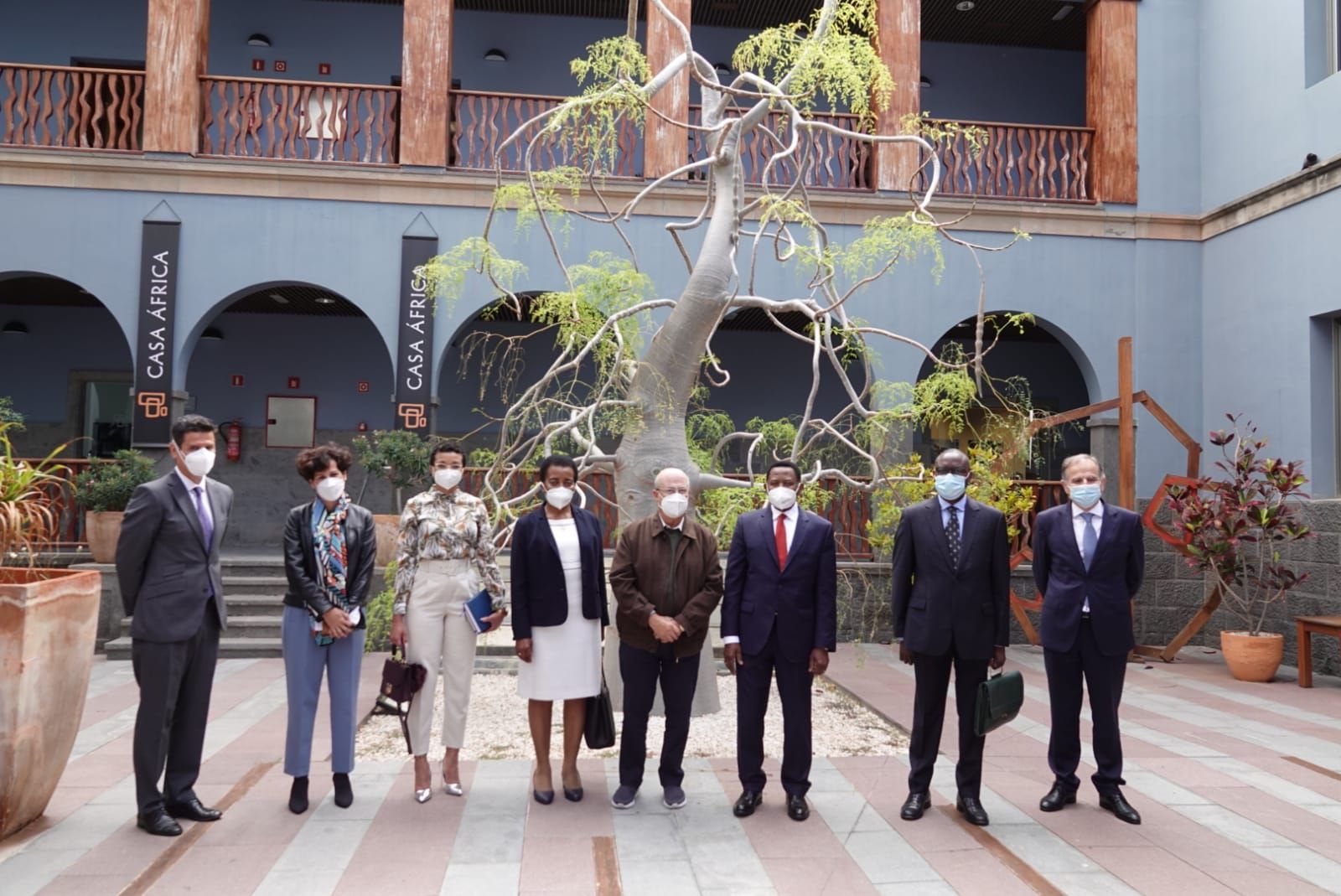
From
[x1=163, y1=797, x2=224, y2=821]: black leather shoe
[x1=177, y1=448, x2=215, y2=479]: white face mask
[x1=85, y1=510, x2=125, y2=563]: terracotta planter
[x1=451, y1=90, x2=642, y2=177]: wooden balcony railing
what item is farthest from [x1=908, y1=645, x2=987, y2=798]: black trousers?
[x1=85, y1=510, x2=125, y2=563]: terracotta planter

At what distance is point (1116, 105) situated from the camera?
10.6 m

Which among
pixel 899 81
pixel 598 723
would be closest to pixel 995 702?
pixel 598 723

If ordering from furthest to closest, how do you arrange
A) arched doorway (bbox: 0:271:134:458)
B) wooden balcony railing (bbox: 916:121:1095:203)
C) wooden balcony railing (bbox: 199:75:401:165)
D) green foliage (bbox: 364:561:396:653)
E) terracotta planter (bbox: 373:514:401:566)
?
arched doorway (bbox: 0:271:134:458) → wooden balcony railing (bbox: 916:121:1095:203) → wooden balcony railing (bbox: 199:75:401:165) → terracotta planter (bbox: 373:514:401:566) → green foliage (bbox: 364:561:396:653)

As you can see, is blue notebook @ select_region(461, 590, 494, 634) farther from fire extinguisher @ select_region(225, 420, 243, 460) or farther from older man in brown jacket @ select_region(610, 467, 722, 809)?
fire extinguisher @ select_region(225, 420, 243, 460)

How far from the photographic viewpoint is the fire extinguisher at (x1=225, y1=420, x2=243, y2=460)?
12.1 meters

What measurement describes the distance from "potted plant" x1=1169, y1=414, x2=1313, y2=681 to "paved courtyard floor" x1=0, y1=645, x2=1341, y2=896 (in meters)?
2.66

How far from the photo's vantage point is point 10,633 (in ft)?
12.4

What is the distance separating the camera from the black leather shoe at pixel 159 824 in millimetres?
3986

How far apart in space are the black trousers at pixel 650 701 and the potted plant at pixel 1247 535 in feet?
20.1

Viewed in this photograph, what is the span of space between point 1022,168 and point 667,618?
8520 mm

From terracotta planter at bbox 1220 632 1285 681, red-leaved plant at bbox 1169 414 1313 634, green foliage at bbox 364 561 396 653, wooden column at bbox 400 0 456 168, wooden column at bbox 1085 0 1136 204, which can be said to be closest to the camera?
green foliage at bbox 364 561 396 653

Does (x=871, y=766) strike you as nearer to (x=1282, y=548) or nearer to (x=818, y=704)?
(x=818, y=704)

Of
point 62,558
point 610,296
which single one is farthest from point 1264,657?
point 62,558

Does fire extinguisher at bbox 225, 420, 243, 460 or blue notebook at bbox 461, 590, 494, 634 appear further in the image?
fire extinguisher at bbox 225, 420, 243, 460
